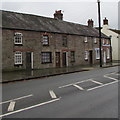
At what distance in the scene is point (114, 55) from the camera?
4772 cm

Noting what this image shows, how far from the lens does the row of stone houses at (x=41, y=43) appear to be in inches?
866

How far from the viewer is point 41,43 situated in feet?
82.8

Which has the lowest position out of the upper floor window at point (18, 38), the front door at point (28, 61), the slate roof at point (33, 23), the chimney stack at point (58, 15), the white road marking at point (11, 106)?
the white road marking at point (11, 106)

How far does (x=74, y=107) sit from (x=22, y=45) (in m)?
17.4

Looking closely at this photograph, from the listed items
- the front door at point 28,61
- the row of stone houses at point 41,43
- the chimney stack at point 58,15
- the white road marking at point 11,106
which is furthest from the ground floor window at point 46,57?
the white road marking at point 11,106

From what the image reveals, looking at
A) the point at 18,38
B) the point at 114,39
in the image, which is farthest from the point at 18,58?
the point at 114,39

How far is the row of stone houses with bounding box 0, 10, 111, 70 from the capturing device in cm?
2198

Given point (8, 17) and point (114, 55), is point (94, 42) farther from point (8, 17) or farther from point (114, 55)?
point (8, 17)

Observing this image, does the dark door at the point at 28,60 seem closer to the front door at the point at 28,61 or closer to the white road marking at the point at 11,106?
the front door at the point at 28,61

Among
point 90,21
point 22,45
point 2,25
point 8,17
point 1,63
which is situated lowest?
point 1,63

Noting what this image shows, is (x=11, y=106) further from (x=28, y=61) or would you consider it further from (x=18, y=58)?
(x=28, y=61)

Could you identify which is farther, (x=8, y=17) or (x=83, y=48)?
(x=83, y=48)

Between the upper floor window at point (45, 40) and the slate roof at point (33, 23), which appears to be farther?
the upper floor window at point (45, 40)

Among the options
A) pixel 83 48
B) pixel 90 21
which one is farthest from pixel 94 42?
pixel 90 21
